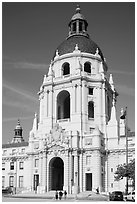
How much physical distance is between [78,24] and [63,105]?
21.1m

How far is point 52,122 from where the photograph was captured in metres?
71.6

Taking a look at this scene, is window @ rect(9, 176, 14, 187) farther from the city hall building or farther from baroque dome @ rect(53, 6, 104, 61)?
baroque dome @ rect(53, 6, 104, 61)

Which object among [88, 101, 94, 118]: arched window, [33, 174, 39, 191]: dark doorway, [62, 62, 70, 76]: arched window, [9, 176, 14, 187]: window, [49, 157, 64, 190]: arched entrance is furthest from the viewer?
[62, 62, 70, 76]: arched window

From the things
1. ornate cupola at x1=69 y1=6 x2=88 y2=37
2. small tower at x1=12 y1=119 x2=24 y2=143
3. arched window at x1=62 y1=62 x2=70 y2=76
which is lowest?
small tower at x1=12 y1=119 x2=24 y2=143

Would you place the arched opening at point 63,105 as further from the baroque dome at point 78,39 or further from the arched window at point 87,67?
the baroque dome at point 78,39

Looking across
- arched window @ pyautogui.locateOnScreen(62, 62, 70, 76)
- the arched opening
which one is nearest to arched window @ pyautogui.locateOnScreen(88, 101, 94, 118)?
the arched opening

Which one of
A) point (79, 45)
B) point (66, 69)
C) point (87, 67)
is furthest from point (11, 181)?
point (79, 45)

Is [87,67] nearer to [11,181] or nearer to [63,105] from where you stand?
[63,105]

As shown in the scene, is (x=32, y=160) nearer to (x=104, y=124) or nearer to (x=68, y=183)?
(x=68, y=183)

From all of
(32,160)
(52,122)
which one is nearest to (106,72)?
(52,122)

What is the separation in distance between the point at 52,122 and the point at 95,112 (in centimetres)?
956

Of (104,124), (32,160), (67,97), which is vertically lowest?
(32,160)

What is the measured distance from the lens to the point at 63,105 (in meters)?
76.8

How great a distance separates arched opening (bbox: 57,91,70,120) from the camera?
7488 centimetres
